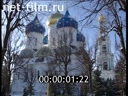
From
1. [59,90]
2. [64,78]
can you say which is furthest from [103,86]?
[64,78]

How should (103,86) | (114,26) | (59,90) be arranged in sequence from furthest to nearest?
1. (103,86)
2. (59,90)
3. (114,26)

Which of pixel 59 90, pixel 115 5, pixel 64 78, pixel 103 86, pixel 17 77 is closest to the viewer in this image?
pixel 64 78

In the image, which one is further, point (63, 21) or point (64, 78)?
point (63, 21)

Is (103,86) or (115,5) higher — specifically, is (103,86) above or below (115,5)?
below

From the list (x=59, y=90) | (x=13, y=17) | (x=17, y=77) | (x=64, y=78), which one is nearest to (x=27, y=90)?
(x=17, y=77)

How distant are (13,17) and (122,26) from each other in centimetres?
260

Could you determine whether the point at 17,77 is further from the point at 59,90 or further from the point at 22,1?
the point at 22,1

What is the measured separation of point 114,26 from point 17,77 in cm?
1703

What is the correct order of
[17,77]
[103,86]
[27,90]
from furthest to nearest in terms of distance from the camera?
[17,77]
[27,90]
[103,86]

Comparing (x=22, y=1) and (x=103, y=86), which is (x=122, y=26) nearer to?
(x=22, y=1)

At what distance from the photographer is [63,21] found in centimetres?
2217

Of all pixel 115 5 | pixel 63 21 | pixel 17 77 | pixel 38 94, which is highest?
pixel 63 21

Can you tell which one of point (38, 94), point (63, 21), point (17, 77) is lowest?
point (38, 94)

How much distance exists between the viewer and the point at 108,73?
22438 mm
